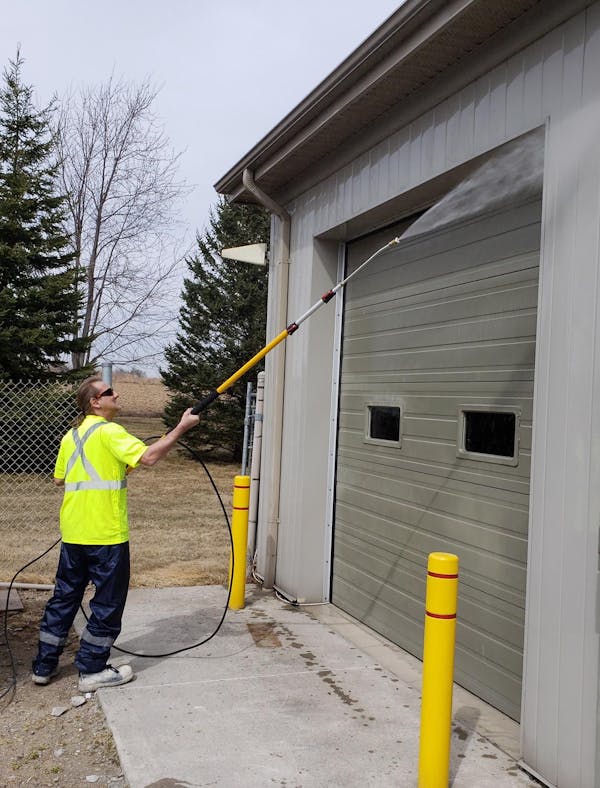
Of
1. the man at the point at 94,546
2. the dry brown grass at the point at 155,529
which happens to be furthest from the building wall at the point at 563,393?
the dry brown grass at the point at 155,529

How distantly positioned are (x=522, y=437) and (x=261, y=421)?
3.68 metres

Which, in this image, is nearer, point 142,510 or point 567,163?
point 567,163

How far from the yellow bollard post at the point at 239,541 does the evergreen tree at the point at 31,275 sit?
918cm

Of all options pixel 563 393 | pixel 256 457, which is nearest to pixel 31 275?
pixel 256 457

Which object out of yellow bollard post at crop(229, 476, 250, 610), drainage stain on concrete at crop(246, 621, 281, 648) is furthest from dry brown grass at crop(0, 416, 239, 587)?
drainage stain on concrete at crop(246, 621, 281, 648)

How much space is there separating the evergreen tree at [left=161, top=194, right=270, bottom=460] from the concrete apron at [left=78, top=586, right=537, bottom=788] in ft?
43.4

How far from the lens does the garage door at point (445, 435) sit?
4.22m

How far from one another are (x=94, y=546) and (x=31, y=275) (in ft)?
39.9

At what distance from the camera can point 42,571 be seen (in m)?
7.39

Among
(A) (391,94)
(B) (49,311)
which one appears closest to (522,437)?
(A) (391,94)

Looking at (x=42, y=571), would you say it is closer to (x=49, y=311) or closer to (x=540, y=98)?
(x=540, y=98)

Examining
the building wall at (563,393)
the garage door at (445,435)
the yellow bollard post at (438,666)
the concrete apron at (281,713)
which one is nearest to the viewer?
the yellow bollard post at (438,666)

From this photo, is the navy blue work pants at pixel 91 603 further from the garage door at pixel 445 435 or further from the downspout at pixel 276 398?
the downspout at pixel 276 398

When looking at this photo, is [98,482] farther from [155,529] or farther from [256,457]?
[155,529]
